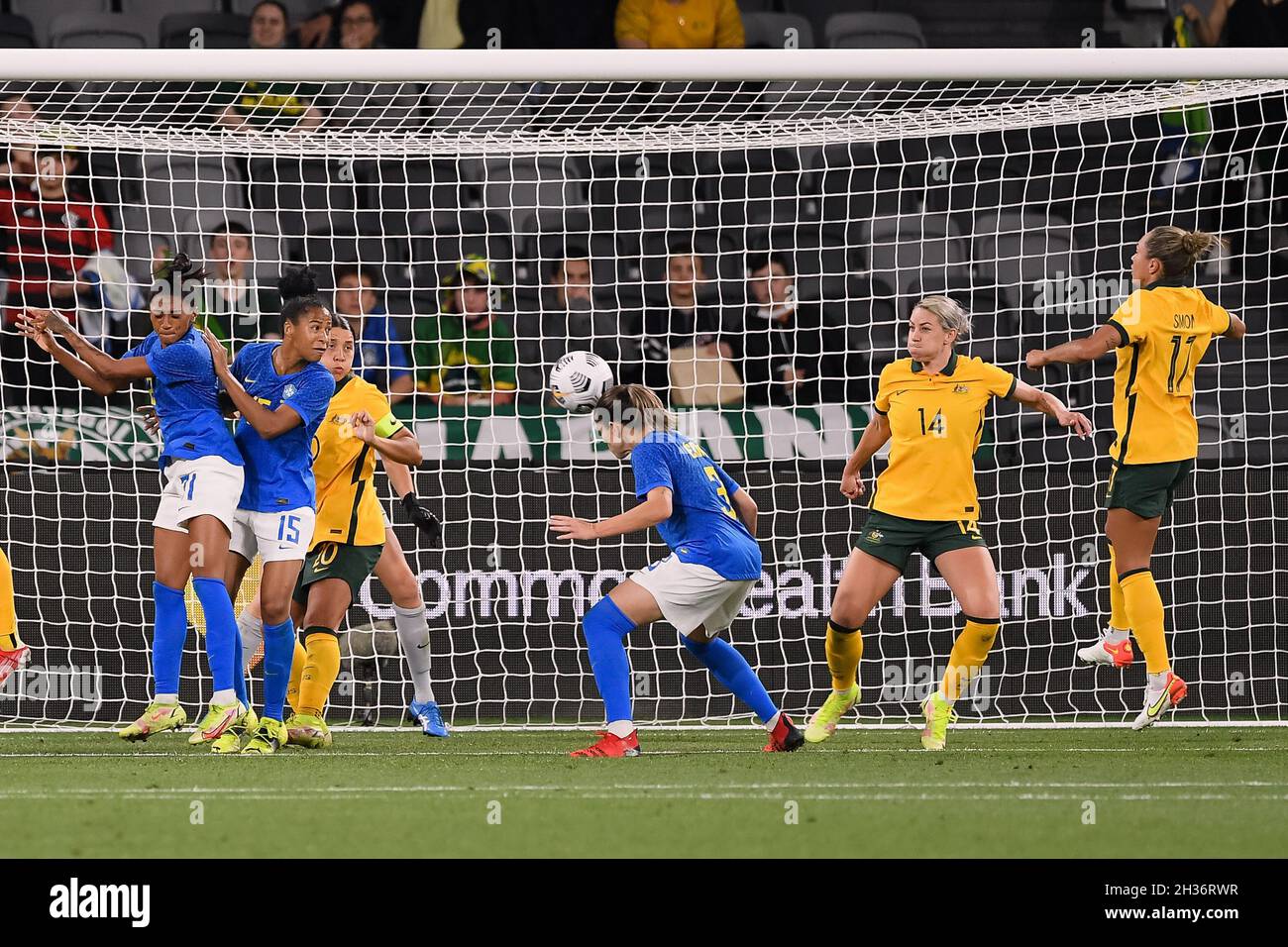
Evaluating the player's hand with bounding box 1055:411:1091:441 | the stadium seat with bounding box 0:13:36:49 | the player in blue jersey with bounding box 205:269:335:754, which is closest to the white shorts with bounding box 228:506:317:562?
the player in blue jersey with bounding box 205:269:335:754

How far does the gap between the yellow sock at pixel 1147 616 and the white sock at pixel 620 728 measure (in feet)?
7.03

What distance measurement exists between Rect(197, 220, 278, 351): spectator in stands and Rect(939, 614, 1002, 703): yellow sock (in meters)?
4.31

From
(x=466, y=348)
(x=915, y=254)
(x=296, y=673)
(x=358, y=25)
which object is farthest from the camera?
(x=358, y=25)

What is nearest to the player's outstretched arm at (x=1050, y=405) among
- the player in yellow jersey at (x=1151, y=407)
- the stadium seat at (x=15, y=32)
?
the player in yellow jersey at (x=1151, y=407)

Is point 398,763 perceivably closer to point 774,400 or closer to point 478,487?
point 478,487

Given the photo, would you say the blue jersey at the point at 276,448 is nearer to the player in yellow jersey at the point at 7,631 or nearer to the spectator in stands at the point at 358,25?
the player in yellow jersey at the point at 7,631

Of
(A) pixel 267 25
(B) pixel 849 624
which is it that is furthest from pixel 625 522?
(A) pixel 267 25

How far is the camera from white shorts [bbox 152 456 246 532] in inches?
241

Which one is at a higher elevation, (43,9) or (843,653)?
(43,9)

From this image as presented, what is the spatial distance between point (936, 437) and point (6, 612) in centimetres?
385

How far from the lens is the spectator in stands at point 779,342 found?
893 centimetres

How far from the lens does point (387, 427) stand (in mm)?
6742

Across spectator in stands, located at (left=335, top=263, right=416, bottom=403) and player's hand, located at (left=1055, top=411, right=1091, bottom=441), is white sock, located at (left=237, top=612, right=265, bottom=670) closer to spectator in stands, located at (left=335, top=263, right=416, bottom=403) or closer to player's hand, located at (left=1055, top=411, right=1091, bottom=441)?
spectator in stands, located at (left=335, top=263, right=416, bottom=403)

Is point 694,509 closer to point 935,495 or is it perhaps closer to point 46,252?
point 935,495
